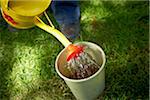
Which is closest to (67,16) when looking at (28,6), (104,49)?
(104,49)

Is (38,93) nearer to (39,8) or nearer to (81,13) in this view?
(39,8)

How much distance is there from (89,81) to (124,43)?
472mm

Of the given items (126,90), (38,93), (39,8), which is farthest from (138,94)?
(39,8)

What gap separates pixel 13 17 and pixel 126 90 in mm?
594

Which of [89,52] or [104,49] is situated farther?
[104,49]

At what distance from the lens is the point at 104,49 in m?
1.83

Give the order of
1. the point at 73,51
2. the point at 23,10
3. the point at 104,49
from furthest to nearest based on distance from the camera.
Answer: the point at 104,49 → the point at 23,10 → the point at 73,51

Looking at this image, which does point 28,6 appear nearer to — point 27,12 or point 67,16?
point 27,12

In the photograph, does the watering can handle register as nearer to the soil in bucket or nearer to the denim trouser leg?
the soil in bucket

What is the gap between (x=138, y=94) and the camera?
5.33 feet

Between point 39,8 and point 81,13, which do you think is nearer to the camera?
point 39,8

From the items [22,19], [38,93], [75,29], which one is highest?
[22,19]

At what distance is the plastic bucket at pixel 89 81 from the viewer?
1.44m

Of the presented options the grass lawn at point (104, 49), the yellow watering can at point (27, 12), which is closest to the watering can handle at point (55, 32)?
the yellow watering can at point (27, 12)
